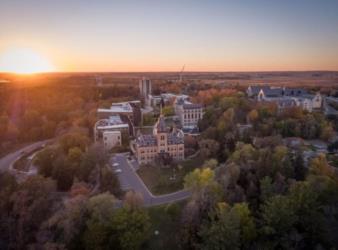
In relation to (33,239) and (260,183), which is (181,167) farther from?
(33,239)

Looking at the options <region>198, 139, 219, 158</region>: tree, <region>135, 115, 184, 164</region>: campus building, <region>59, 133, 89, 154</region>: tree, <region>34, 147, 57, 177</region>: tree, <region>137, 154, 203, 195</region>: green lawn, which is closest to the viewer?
<region>137, 154, 203, 195</region>: green lawn

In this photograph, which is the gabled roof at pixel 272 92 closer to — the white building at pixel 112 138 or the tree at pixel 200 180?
the white building at pixel 112 138

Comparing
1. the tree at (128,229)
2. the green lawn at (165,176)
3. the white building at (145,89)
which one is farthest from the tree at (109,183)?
the white building at (145,89)

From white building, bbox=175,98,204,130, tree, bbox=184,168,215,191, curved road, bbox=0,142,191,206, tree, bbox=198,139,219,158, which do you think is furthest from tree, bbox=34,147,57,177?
white building, bbox=175,98,204,130

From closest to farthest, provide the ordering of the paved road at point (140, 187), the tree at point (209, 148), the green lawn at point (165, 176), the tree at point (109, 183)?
the tree at point (109, 183) → the paved road at point (140, 187) → the green lawn at point (165, 176) → the tree at point (209, 148)

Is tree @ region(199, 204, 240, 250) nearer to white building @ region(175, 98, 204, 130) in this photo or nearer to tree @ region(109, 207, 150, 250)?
tree @ region(109, 207, 150, 250)

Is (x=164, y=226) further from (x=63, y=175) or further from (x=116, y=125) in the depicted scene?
(x=116, y=125)
